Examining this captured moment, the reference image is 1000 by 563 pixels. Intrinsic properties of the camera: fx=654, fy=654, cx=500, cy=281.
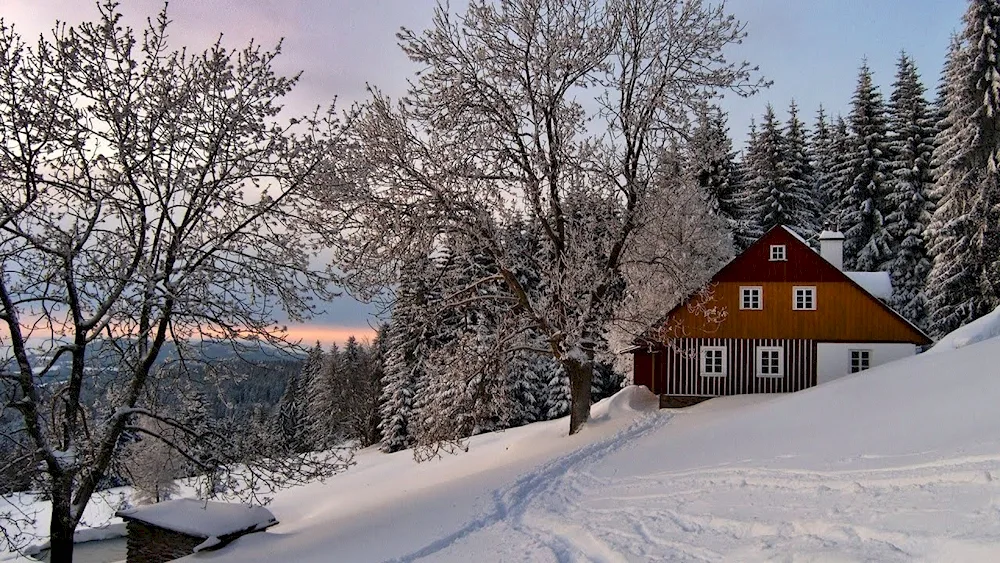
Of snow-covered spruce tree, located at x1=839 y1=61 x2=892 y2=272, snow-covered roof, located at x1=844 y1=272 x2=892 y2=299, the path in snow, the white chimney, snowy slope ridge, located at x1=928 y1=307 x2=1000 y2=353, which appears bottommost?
the path in snow

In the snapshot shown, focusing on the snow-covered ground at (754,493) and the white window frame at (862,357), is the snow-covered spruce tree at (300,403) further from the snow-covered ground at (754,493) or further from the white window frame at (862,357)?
the snow-covered ground at (754,493)

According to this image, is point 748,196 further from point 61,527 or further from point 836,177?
point 61,527

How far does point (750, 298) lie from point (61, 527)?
20.3 m

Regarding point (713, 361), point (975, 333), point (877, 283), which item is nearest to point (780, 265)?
point (713, 361)

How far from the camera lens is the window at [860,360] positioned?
21938 millimetres

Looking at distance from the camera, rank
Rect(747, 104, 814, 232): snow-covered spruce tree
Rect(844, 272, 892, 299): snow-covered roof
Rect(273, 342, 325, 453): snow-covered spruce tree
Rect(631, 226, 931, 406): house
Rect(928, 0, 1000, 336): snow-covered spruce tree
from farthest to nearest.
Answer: Rect(273, 342, 325, 453): snow-covered spruce tree → Rect(747, 104, 814, 232): snow-covered spruce tree → Rect(844, 272, 892, 299): snow-covered roof → Rect(928, 0, 1000, 336): snow-covered spruce tree → Rect(631, 226, 931, 406): house

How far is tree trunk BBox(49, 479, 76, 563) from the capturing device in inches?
337

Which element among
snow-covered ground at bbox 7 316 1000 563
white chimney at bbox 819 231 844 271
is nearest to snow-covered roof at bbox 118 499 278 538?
snow-covered ground at bbox 7 316 1000 563

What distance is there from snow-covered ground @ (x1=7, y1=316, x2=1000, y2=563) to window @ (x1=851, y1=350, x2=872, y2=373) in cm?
623

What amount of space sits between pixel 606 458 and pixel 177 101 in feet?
32.1

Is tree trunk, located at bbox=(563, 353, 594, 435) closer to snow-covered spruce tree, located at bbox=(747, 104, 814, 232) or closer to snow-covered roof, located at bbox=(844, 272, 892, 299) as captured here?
snow-covered roof, located at bbox=(844, 272, 892, 299)

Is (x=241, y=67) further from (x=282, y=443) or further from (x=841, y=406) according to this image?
(x=841, y=406)

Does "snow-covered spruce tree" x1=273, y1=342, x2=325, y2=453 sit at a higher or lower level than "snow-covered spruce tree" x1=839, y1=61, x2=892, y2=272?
lower

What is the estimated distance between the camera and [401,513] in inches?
450
